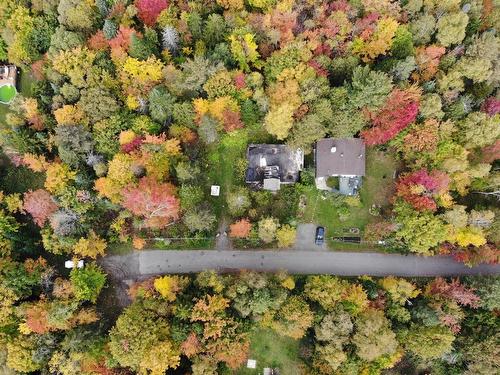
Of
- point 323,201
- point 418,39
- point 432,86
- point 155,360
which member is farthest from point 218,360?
point 418,39

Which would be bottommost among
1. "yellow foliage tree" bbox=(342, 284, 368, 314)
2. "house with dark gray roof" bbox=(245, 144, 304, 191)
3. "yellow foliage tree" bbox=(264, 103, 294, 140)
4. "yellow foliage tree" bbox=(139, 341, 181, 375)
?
"yellow foliage tree" bbox=(139, 341, 181, 375)

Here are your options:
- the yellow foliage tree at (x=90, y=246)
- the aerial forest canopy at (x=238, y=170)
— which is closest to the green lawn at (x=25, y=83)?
the aerial forest canopy at (x=238, y=170)

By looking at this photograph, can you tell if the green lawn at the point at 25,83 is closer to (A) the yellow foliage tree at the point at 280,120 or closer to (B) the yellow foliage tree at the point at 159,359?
(A) the yellow foliage tree at the point at 280,120

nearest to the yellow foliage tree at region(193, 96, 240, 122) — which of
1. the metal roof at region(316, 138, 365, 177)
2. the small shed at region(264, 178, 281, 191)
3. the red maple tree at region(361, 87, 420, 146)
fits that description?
the small shed at region(264, 178, 281, 191)

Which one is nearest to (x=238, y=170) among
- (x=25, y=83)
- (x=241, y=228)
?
(x=241, y=228)

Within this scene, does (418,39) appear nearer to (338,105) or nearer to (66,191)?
(338,105)

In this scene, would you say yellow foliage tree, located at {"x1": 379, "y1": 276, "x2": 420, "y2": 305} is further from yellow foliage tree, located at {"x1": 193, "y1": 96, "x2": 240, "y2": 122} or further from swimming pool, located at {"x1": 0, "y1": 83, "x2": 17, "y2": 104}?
swimming pool, located at {"x1": 0, "y1": 83, "x2": 17, "y2": 104}
